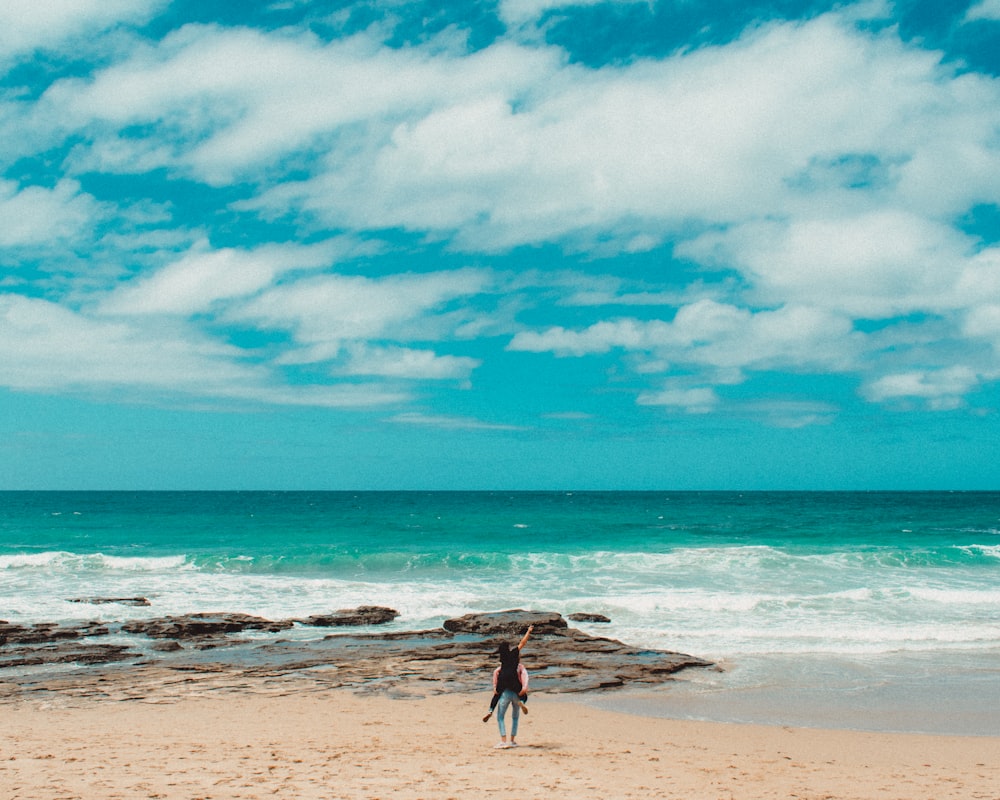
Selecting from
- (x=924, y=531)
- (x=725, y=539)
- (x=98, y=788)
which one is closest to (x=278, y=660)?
(x=98, y=788)

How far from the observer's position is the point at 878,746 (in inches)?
429

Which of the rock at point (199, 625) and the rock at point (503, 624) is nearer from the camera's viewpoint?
the rock at point (199, 625)

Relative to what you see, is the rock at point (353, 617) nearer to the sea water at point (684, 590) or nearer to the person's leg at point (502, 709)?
the sea water at point (684, 590)

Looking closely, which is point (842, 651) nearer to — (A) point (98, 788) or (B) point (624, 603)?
(B) point (624, 603)

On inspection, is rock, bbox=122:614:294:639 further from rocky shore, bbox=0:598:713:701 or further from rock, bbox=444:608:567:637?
rock, bbox=444:608:567:637

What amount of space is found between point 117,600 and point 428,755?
16690mm

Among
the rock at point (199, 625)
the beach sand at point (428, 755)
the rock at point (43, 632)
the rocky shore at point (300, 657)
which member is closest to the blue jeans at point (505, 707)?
the beach sand at point (428, 755)

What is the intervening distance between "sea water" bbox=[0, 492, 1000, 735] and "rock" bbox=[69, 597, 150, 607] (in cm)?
55

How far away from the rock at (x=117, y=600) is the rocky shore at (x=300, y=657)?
11.2 ft

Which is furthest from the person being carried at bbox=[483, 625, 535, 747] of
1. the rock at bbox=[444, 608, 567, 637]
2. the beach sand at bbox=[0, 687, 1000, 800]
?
the rock at bbox=[444, 608, 567, 637]

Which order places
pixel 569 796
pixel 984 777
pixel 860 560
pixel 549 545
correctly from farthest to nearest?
pixel 549 545 → pixel 860 560 → pixel 984 777 → pixel 569 796

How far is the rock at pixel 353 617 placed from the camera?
20.2m

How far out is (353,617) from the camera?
20.5 m

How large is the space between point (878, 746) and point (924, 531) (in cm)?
4577
